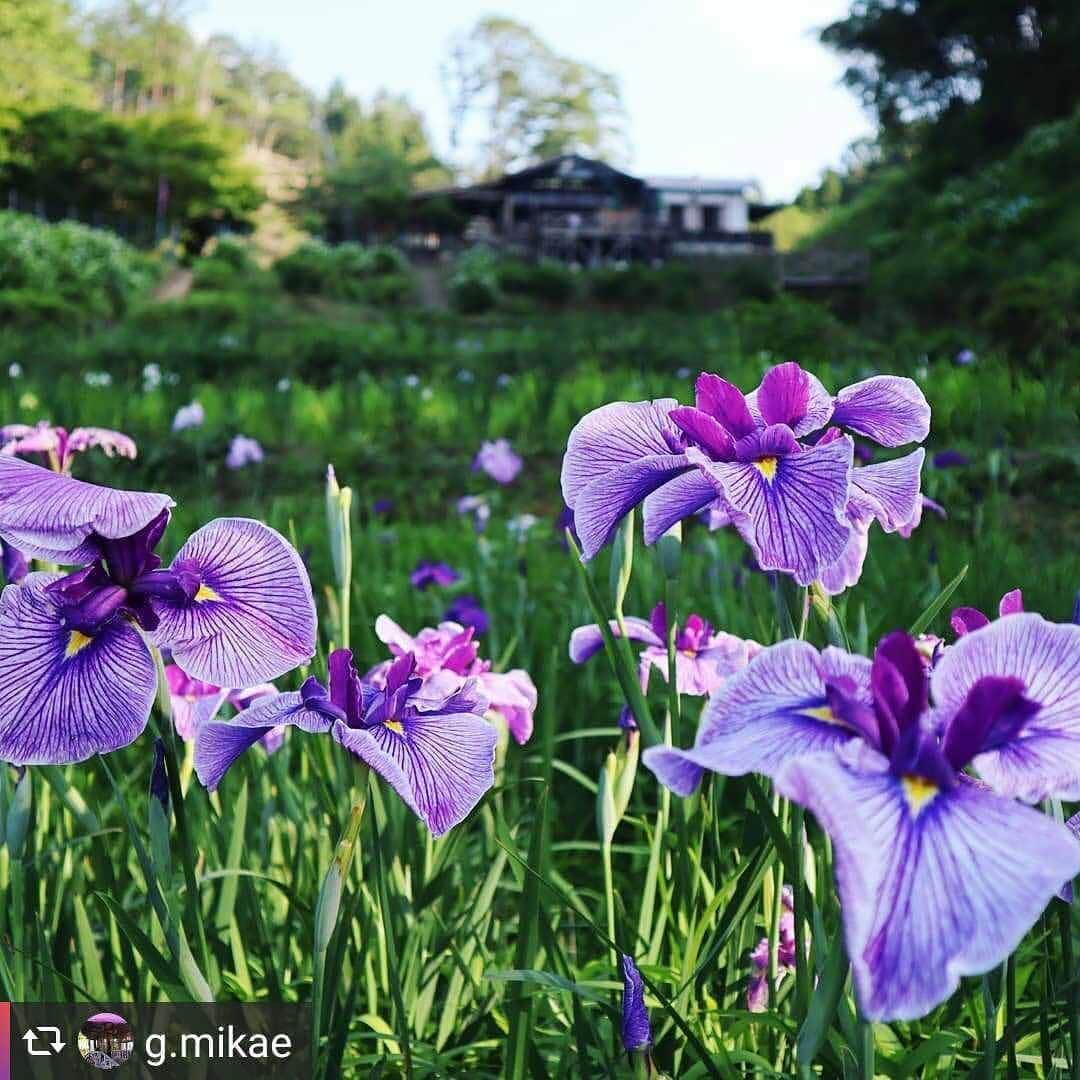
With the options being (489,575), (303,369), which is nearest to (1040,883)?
(489,575)

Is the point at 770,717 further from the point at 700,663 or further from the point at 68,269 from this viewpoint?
the point at 68,269

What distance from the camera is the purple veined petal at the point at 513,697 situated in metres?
1.19

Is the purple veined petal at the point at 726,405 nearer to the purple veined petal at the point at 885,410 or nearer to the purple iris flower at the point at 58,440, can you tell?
the purple veined petal at the point at 885,410

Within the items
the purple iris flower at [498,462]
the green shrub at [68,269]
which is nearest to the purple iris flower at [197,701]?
the purple iris flower at [498,462]

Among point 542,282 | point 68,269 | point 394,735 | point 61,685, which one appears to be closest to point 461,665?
point 394,735

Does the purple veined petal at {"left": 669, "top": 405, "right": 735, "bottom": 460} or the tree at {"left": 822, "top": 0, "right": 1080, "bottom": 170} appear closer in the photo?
the purple veined petal at {"left": 669, "top": 405, "right": 735, "bottom": 460}

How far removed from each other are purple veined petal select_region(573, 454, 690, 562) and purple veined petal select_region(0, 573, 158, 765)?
35 cm

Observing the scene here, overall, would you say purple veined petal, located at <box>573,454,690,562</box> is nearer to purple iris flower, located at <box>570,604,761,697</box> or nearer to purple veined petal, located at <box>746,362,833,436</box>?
purple veined petal, located at <box>746,362,833,436</box>

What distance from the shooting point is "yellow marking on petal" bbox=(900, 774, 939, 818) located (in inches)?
21.2

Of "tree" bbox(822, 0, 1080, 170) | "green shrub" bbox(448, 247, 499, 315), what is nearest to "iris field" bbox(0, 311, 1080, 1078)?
"green shrub" bbox(448, 247, 499, 315)

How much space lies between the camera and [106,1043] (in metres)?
1.00

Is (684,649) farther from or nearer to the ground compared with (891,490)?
nearer to the ground

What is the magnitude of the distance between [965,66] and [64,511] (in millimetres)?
25380

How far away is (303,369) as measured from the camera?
417 inches
